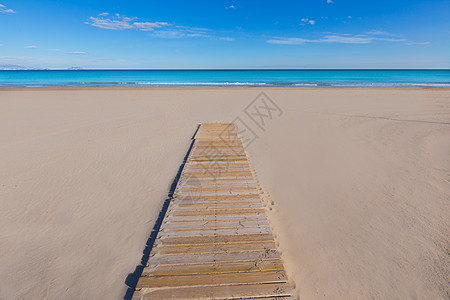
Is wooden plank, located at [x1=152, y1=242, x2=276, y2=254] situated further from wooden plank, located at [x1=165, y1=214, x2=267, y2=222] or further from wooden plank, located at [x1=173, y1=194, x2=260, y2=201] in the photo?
wooden plank, located at [x1=173, y1=194, x2=260, y2=201]

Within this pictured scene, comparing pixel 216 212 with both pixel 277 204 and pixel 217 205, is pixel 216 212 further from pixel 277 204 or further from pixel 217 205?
pixel 277 204

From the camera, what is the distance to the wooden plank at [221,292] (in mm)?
3629

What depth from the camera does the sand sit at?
4457mm

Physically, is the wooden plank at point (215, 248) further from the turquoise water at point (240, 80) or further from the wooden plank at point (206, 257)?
the turquoise water at point (240, 80)

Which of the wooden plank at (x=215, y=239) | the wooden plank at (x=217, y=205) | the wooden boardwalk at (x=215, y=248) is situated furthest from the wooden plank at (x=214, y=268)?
the wooden plank at (x=217, y=205)

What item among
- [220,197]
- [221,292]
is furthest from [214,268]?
[220,197]

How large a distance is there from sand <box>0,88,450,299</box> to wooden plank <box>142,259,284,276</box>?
0.70 m

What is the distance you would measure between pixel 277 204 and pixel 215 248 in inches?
114

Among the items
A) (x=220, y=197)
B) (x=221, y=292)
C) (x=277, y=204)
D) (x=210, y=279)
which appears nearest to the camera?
(x=221, y=292)

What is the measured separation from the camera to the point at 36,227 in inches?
227

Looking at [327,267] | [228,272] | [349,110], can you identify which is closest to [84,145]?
[228,272]

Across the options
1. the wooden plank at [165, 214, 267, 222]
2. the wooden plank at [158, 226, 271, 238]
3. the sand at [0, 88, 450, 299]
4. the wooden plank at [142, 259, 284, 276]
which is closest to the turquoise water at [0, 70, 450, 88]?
the sand at [0, 88, 450, 299]

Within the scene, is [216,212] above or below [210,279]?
above

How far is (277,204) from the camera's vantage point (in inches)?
267
